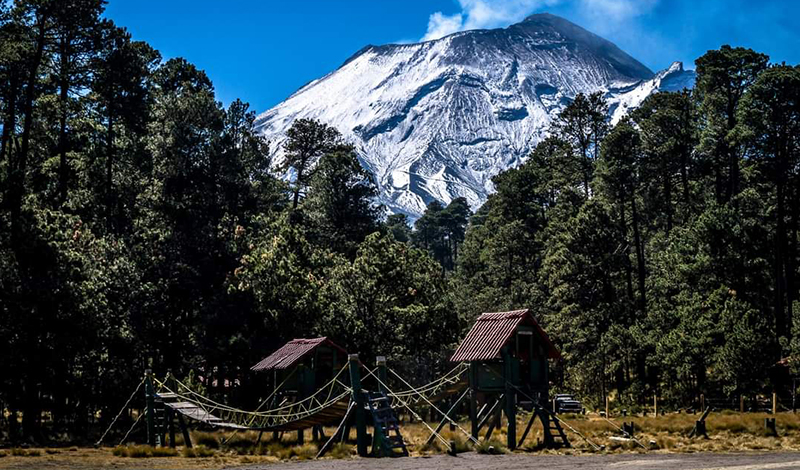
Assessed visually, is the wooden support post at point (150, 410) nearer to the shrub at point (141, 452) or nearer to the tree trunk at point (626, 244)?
the shrub at point (141, 452)

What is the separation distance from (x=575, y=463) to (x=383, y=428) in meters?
6.41

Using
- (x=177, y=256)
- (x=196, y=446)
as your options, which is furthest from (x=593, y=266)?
(x=196, y=446)

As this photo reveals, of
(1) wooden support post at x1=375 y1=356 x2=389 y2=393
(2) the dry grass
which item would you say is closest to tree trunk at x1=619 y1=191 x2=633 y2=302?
(2) the dry grass

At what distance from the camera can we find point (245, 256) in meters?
46.8

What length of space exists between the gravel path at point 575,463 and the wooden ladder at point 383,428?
42.1 inches

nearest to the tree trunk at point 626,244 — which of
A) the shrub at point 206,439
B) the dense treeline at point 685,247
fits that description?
the dense treeline at point 685,247

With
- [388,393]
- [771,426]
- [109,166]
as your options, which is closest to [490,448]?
[388,393]

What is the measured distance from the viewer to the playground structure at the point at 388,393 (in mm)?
27172

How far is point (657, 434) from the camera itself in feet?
109

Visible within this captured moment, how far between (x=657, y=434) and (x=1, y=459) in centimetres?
2303

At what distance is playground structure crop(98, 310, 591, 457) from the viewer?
89.1 feet

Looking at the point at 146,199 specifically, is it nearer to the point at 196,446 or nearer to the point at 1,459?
the point at 196,446

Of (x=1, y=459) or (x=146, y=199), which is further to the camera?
(x=146, y=199)

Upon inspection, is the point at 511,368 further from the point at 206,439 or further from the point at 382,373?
the point at 206,439
